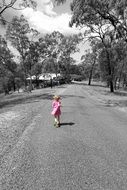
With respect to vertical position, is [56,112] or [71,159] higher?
[56,112]

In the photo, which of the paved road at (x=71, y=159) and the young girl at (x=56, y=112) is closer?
the paved road at (x=71, y=159)

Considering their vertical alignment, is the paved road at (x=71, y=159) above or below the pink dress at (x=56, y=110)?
below

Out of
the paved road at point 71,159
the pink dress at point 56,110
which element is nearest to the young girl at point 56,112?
the pink dress at point 56,110

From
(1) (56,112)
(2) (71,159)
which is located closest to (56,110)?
(1) (56,112)

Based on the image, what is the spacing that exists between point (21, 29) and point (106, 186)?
1982 inches

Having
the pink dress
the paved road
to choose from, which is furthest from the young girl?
the paved road

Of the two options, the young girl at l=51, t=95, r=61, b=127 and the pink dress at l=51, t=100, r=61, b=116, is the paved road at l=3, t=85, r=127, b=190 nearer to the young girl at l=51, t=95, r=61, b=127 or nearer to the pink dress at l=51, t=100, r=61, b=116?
the young girl at l=51, t=95, r=61, b=127

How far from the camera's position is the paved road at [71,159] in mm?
6566

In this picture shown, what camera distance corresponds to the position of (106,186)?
6418mm

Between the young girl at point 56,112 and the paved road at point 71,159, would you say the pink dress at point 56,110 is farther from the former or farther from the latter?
the paved road at point 71,159

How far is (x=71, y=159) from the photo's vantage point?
8.26 meters

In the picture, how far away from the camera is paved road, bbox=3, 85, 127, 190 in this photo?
6566 mm

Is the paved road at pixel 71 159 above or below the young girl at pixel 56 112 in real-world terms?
below

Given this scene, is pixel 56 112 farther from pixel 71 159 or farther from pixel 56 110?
pixel 71 159
